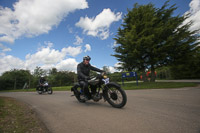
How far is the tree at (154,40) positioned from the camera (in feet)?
38.4

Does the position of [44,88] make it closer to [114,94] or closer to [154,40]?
[114,94]

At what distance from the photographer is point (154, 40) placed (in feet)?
39.3

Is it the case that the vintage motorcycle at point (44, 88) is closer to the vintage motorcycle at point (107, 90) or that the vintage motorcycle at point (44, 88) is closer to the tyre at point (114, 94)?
the vintage motorcycle at point (107, 90)

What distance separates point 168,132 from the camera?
5.32ft

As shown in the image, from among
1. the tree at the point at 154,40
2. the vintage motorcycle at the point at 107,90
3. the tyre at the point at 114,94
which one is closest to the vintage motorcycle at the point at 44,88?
the vintage motorcycle at the point at 107,90

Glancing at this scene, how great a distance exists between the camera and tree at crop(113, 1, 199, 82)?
11.7 meters

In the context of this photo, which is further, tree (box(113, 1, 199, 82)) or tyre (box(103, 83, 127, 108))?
tree (box(113, 1, 199, 82))

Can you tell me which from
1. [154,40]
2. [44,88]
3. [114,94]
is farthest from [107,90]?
[154,40]

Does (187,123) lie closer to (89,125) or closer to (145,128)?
(145,128)

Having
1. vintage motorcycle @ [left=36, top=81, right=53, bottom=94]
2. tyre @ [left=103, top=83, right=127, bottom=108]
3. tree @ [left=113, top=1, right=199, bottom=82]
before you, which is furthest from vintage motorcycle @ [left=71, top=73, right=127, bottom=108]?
tree @ [left=113, top=1, right=199, bottom=82]

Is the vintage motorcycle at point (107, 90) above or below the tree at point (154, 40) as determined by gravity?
below

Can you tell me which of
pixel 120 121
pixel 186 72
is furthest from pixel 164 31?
pixel 186 72

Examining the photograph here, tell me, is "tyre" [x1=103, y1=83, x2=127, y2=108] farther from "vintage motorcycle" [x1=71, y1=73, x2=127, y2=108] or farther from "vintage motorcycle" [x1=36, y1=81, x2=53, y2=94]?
"vintage motorcycle" [x1=36, y1=81, x2=53, y2=94]

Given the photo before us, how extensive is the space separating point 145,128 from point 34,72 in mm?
38647
